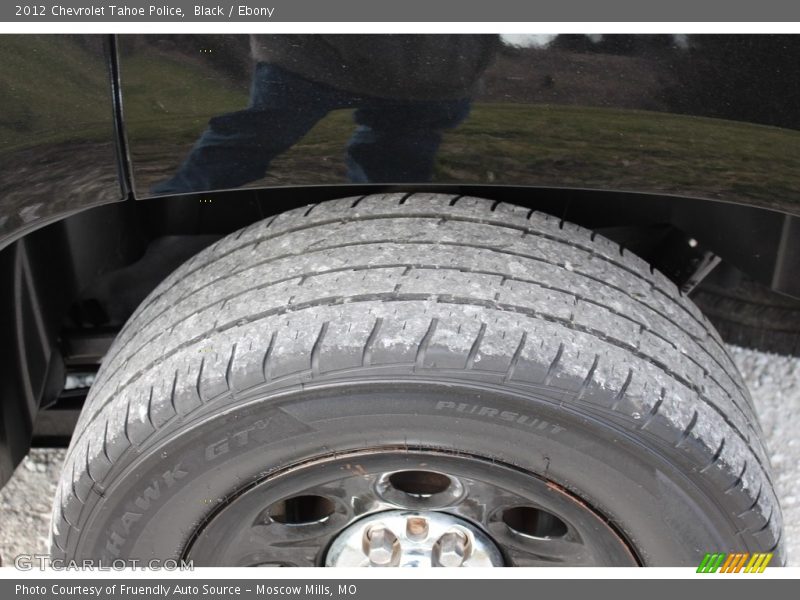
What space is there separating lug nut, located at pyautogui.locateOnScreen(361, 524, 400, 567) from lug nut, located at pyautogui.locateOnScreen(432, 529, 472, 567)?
0.25 ft

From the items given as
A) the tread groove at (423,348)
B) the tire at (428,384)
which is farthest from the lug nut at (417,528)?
the tread groove at (423,348)

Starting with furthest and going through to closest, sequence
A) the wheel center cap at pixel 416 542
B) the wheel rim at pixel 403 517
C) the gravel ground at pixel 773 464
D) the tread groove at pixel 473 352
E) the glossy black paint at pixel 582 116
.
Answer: the gravel ground at pixel 773 464 → the wheel center cap at pixel 416 542 → the wheel rim at pixel 403 517 → the tread groove at pixel 473 352 → the glossy black paint at pixel 582 116

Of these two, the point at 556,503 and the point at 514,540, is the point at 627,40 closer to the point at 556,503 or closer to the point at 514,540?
the point at 556,503

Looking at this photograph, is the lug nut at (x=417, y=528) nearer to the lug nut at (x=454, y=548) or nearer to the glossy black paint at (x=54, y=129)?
the lug nut at (x=454, y=548)

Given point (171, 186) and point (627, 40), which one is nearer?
point (627, 40)

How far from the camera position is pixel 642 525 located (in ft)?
4.25

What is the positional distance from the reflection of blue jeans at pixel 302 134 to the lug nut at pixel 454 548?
0.65 meters

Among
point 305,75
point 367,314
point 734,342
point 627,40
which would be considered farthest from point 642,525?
point 734,342

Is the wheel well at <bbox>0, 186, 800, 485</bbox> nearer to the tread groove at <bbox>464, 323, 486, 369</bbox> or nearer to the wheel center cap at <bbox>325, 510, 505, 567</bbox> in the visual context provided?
the tread groove at <bbox>464, 323, 486, 369</bbox>

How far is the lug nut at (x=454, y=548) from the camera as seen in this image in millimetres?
1444

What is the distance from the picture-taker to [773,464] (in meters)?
2.07

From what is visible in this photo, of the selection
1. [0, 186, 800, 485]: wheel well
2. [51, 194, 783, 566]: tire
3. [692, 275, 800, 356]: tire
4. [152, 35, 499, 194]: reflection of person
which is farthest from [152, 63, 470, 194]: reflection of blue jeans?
[692, 275, 800, 356]: tire

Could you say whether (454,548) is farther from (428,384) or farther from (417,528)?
(428,384)

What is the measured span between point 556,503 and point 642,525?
137 mm
